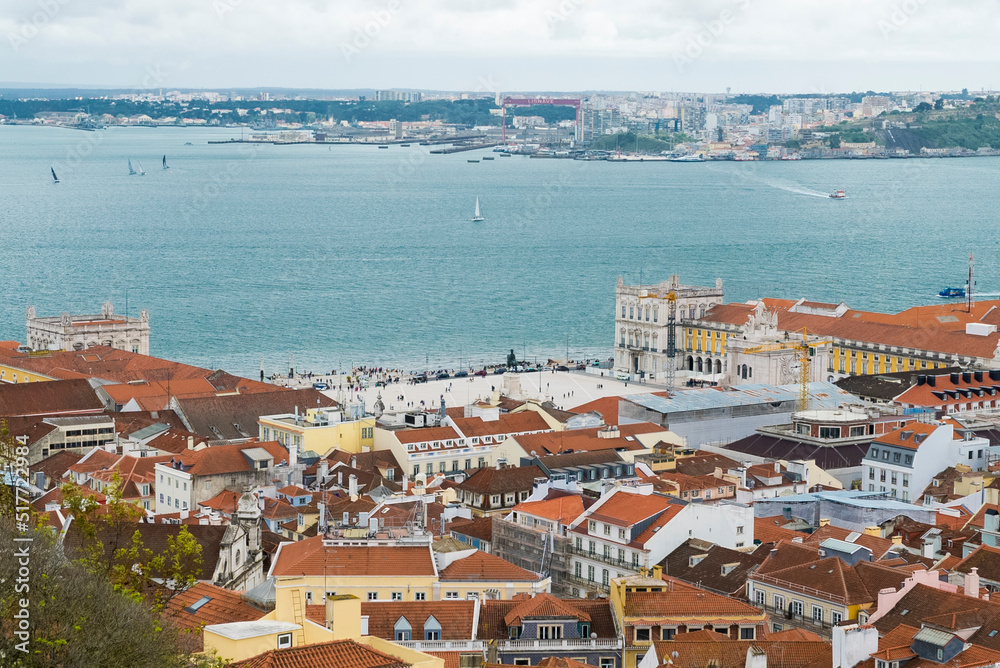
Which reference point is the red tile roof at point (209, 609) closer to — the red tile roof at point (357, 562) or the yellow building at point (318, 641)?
the yellow building at point (318, 641)

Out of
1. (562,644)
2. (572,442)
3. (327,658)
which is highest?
(327,658)

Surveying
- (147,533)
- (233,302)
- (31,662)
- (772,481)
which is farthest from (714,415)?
(233,302)

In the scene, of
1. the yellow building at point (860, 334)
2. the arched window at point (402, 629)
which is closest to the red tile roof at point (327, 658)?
the arched window at point (402, 629)

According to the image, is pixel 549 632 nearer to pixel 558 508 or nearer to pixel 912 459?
pixel 558 508

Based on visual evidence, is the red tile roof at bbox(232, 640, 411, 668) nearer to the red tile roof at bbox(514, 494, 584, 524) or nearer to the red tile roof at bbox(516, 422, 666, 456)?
the red tile roof at bbox(514, 494, 584, 524)

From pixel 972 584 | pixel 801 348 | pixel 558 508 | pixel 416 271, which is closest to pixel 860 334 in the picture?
pixel 801 348

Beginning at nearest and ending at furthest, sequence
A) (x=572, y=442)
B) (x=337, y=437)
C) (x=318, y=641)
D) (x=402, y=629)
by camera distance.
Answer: (x=318, y=641)
(x=402, y=629)
(x=572, y=442)
(x=337, y=437)
